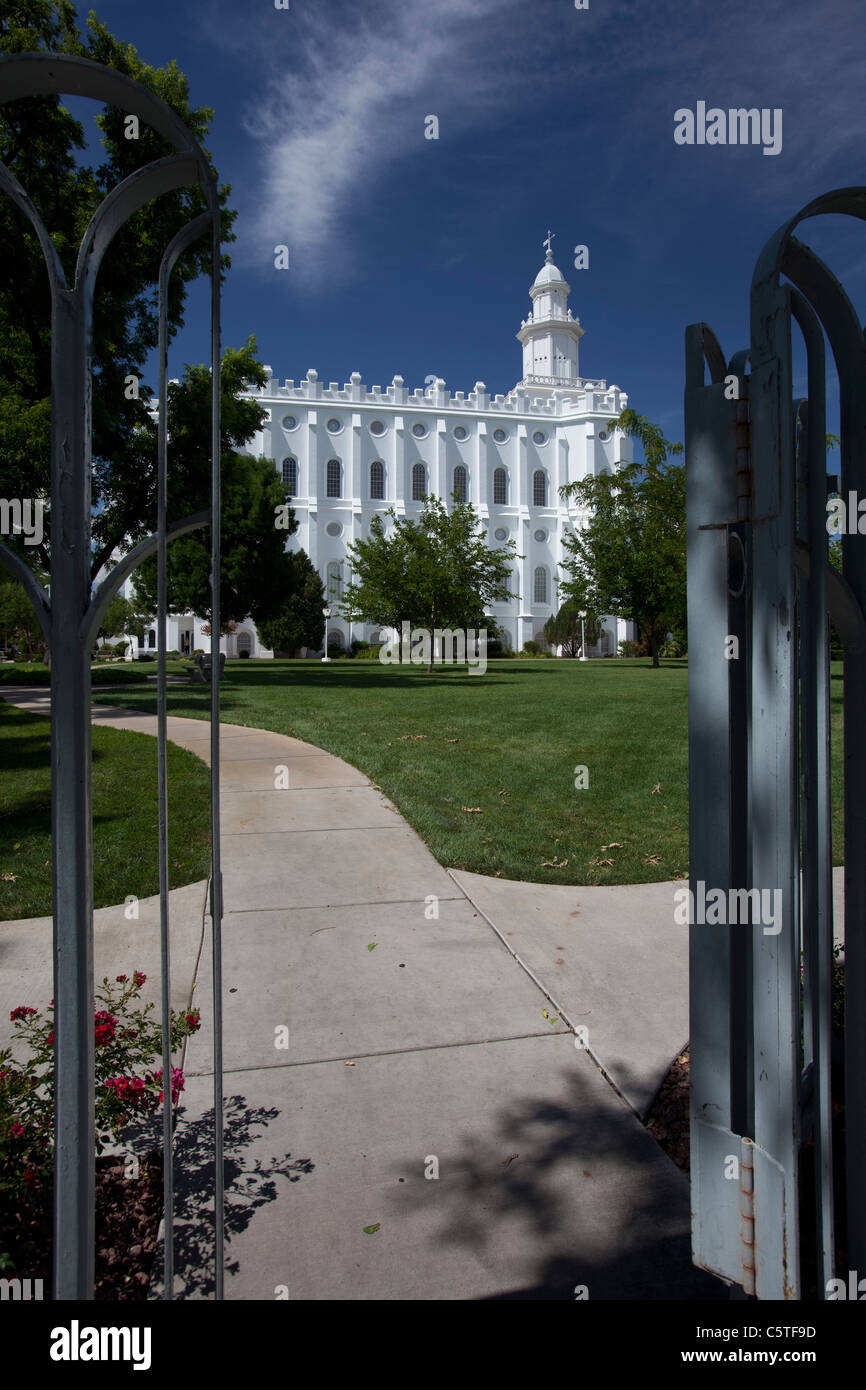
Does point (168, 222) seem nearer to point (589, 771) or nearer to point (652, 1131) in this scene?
point (589, 771)

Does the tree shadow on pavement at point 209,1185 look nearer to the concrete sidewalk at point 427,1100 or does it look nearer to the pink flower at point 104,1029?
the concrete sidewalk at point 427,1100

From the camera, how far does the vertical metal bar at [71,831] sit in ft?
4.06

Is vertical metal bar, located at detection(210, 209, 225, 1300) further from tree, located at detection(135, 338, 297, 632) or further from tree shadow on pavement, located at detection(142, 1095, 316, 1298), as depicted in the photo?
tree, located at detection(135, 338, 297, 632)

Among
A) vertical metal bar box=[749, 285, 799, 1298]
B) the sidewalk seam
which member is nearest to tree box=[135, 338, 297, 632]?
the sidewalk seam

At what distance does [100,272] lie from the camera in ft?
40.7

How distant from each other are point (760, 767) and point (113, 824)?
6.21 meters

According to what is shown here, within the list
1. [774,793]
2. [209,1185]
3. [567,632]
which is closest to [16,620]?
[567,632]

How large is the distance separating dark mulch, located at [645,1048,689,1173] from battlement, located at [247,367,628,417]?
66144 millimetres

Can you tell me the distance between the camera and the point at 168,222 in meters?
13.6

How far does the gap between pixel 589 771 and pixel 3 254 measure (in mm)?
11992

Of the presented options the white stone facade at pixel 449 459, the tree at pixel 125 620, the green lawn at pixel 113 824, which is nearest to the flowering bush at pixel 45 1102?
the green lawn at pixel 113 824

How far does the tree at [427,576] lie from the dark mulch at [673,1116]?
73.7ft

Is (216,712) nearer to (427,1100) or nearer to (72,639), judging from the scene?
(72,639)

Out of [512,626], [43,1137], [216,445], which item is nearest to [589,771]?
[43,1137]
